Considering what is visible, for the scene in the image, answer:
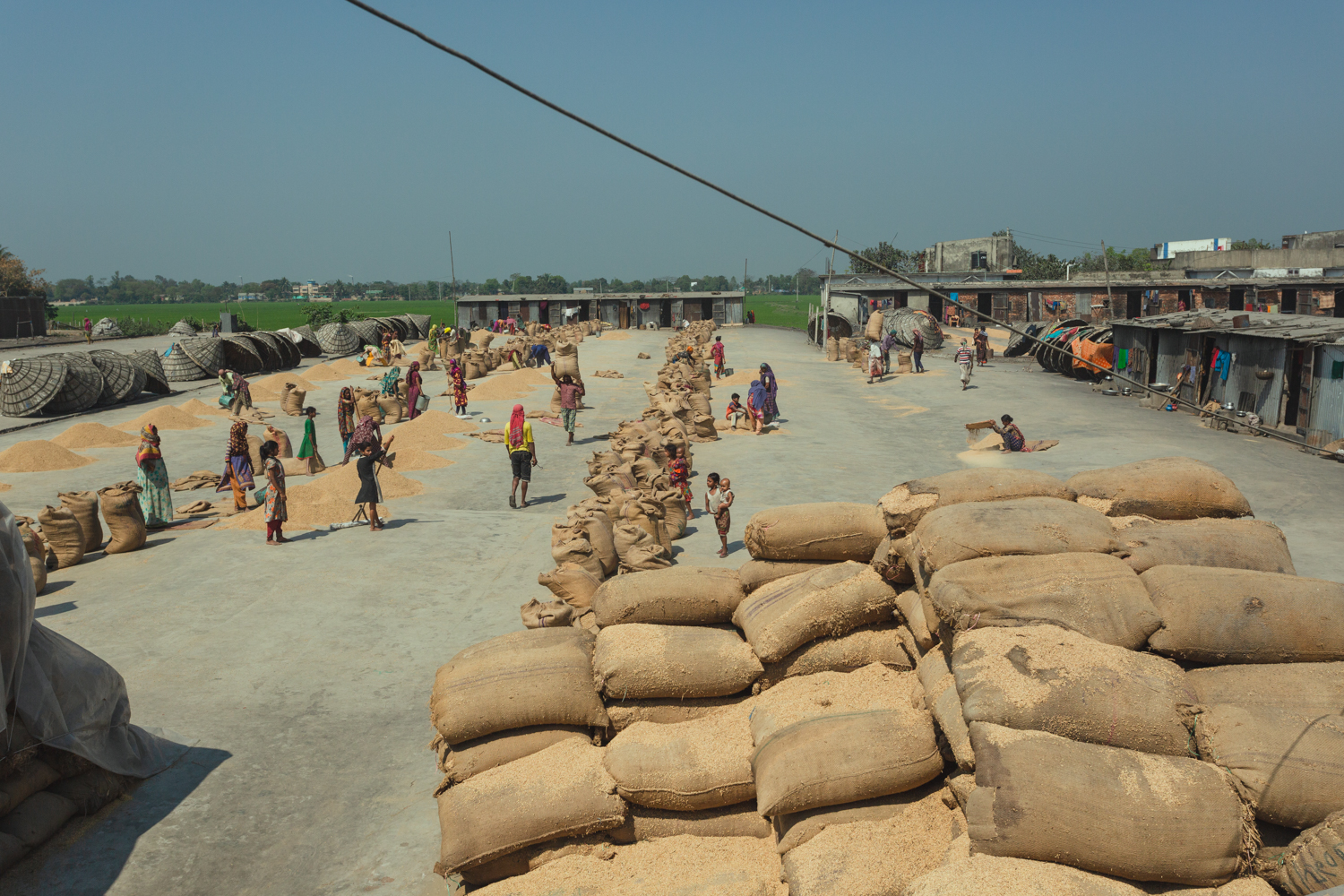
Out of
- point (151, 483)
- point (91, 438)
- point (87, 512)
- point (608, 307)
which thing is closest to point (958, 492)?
point (87, 512)

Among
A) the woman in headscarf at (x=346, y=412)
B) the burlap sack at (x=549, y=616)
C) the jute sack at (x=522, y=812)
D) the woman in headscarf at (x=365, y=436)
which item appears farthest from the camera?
the woman in headscarf at (x=346, y=412)

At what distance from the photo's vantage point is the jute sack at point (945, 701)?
4.01 metres

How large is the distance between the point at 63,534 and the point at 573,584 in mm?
7061

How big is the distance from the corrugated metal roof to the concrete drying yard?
2259 mm

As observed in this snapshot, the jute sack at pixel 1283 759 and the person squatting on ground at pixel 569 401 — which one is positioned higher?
the jute sack at pixel 1283 759

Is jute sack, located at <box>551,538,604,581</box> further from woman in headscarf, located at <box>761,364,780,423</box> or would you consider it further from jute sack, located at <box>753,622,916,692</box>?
woman in headscarf, located at <box>761,364,780,423</box>

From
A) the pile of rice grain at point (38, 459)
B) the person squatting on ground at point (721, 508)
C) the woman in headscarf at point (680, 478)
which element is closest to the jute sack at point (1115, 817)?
the person squatting on ground at point (721, 508)

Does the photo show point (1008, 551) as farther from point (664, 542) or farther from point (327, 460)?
point (327, 460)

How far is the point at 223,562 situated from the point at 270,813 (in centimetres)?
586

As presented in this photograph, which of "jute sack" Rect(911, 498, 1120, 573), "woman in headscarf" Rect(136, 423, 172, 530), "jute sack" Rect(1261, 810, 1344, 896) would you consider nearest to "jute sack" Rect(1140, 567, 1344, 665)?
"jute sack" Rect(911, 498, 1120, 573)

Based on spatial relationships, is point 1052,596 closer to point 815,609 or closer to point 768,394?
point 815,609

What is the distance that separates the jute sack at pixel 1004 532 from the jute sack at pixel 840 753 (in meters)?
0.82

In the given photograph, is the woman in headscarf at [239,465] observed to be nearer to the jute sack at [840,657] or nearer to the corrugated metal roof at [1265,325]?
the jute sack at [840,657]

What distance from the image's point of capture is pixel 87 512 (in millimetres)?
11383
